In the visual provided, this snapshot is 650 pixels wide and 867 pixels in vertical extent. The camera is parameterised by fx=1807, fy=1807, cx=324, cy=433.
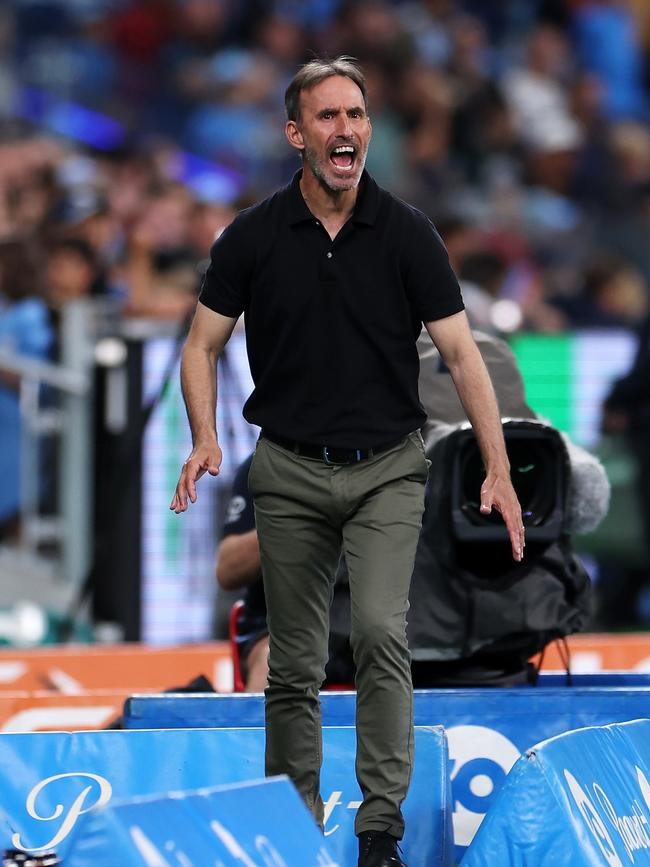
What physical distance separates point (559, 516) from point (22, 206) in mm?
8065

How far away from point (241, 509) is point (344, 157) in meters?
1.93

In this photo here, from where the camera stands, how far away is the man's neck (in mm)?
4402

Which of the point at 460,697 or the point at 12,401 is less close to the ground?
the point at 12,401

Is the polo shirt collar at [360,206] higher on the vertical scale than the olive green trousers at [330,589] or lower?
higher

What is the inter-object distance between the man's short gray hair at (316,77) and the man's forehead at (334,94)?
0.05 feet

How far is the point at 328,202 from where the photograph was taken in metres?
4.41

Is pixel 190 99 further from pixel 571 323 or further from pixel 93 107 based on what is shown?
pixel 571 323

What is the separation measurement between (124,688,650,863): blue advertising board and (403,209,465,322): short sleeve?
1366mm

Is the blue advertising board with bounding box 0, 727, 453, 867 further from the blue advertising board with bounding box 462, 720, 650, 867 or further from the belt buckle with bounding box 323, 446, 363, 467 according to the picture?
the belt buckle with bounding box 323, 446, 363, 467

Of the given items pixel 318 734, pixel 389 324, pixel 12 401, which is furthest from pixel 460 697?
pixel 12 401

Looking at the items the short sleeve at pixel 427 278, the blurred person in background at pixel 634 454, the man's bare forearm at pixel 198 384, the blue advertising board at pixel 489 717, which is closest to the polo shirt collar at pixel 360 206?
the short sleeve at pixel 427 278

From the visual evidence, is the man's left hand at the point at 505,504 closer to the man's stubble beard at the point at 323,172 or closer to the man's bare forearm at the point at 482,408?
the man's bare forearm at the point at 482,408

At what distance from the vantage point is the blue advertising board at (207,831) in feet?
11.0

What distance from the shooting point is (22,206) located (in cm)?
1266
